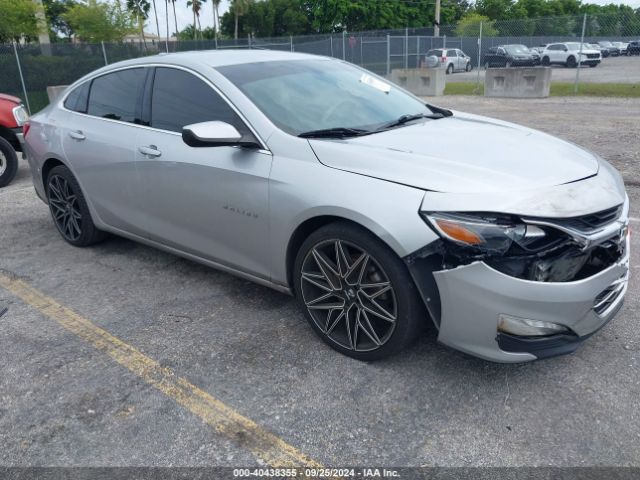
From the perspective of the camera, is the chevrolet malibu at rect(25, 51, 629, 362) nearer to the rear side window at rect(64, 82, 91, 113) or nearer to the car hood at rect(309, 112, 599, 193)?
the car hood at rect(309, 112, 599, 193)

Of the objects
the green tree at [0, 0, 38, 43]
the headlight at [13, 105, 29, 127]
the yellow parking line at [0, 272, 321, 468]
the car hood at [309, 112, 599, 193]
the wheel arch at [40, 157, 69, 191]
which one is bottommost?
the yellow parking line at [0, 272, 321, 468]

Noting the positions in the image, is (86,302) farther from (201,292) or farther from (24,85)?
(24,85)

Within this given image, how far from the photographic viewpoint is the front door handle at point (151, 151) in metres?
3.82

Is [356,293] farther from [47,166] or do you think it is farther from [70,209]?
[47,166]

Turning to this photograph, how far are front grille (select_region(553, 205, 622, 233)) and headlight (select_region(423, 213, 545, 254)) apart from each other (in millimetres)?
134

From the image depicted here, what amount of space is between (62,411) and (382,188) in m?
1.93

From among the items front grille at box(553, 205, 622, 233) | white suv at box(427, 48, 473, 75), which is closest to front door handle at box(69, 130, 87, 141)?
front grille at box(553, 205, 622, 233)

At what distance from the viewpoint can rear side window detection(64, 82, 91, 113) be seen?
4.71 metres

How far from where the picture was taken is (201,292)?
408 cm

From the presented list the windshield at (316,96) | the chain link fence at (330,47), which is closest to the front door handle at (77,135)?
the windshield at (316,96)

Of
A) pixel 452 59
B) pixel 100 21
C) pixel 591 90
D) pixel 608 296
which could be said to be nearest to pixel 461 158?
pixel 608 296

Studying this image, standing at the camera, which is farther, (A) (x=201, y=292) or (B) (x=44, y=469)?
→ (A) (x=201, y=292)

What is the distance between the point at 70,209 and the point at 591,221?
13.8 feet

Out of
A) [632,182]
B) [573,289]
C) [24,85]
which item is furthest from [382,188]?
[24,85]
